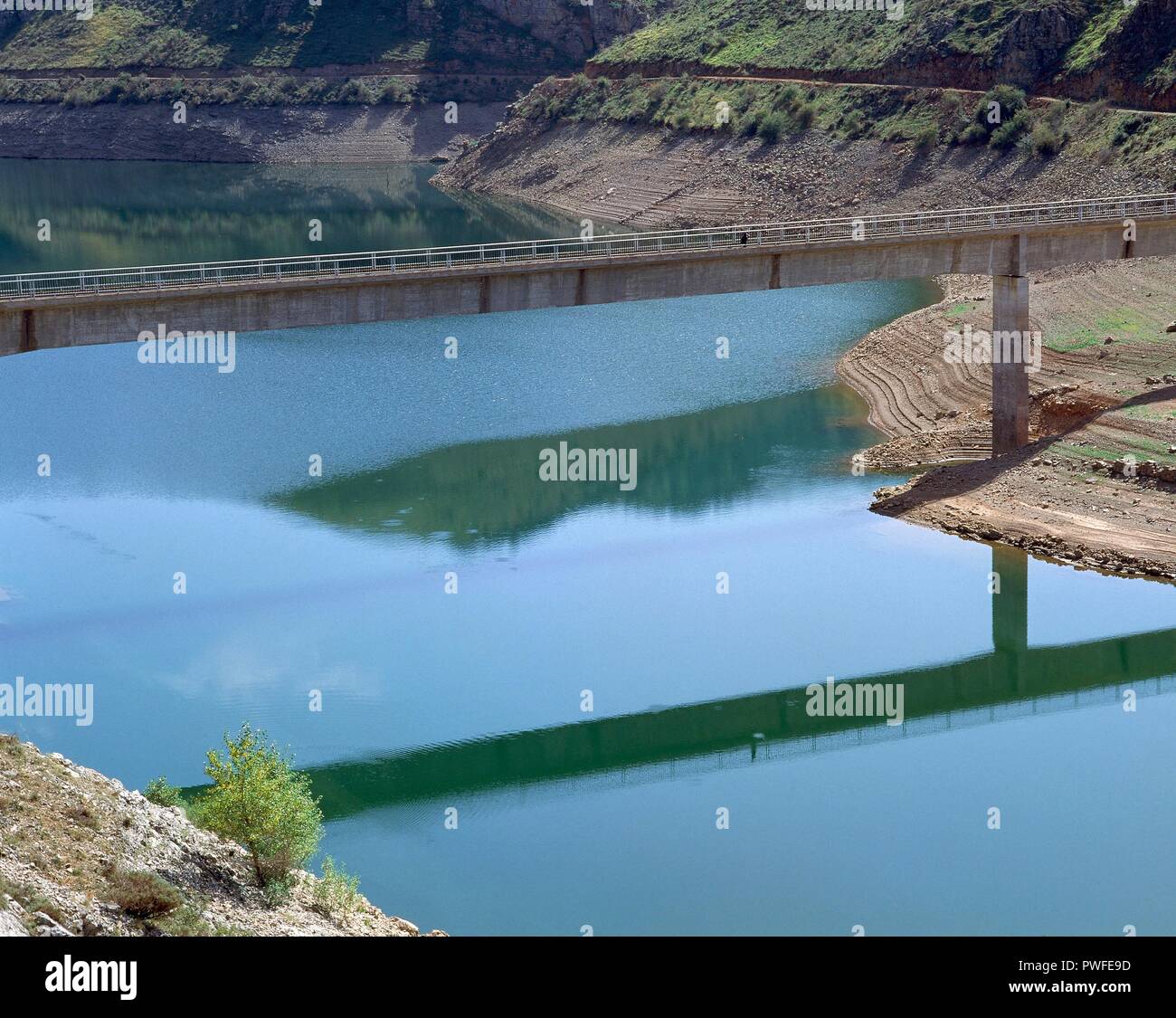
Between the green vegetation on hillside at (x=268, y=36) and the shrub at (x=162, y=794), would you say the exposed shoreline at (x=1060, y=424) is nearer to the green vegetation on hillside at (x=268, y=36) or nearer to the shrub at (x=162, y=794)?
the shrub at (x=162, y=794)

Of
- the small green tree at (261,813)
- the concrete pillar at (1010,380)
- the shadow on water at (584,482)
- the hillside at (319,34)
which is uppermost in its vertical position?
the hillside at (319,34)

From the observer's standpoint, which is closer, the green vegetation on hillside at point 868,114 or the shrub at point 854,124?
the green vegetation on hillside at point 868,114

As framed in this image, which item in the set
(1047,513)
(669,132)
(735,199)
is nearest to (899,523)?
(1047,513)

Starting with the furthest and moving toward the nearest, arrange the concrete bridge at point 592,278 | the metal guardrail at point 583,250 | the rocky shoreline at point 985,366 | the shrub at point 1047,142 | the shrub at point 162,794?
1. the shrub at point 1047,142
2. the rocky shoreline at point 985,366
3. the metal guardrail at point 583,250
4. the concrete bridge at point 592,278
5. the shrub at point 162,794

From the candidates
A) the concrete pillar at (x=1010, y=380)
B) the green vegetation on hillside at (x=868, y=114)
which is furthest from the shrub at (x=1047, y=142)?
the concrete pillar at (x=1010, y=380)

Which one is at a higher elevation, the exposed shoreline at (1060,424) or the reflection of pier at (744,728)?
the exposed shoreline at (1060,424)

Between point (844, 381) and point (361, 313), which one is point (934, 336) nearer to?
point (844, 381)
